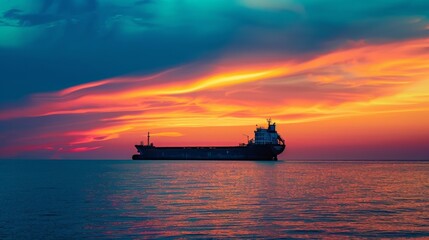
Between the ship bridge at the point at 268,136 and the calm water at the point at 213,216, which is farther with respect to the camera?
the ship bridge at the point at 268,136

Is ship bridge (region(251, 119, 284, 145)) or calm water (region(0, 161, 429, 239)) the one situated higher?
ship bridge (region(251, 119, 284, 145))

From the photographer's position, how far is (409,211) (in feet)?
113

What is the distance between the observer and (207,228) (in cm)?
2655

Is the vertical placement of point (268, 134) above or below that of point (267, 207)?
above

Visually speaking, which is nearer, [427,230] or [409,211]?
[427,230]

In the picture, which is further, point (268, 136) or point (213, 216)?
point (268, 136)

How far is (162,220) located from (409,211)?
1804 centimetres

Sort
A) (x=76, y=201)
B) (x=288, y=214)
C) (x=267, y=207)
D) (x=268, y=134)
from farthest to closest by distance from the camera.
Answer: (x=268, y=134), (x=76, y=201), (x=267, y=207), (x=288, y=214)

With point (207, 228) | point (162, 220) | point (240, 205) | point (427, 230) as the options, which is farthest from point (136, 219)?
point (427, 230)

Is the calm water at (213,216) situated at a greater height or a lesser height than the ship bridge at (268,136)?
lesser

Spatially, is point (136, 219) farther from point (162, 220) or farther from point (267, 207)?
point (267, 207)

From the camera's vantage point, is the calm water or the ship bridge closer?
the calm water

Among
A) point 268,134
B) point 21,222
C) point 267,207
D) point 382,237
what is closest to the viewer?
point 382,237

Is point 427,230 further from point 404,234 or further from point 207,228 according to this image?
point 207,228
